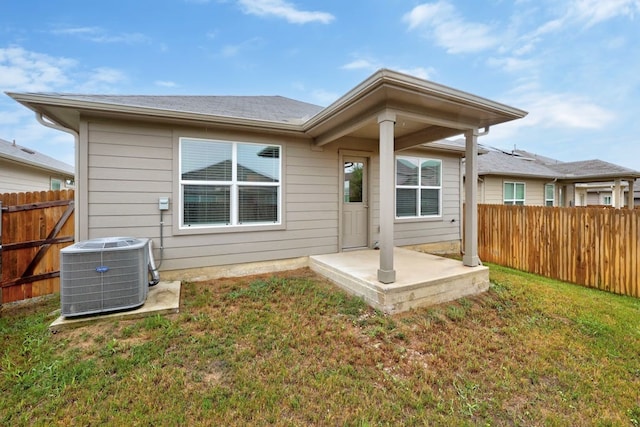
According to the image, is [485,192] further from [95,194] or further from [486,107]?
[95,194]

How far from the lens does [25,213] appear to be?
12.9ft

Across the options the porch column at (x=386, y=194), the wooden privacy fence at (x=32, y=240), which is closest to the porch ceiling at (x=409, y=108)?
the porch column at (x=386, y=194)

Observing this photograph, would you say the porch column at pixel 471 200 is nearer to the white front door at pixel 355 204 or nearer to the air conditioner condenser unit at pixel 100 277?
the white front door at pixel 355 204

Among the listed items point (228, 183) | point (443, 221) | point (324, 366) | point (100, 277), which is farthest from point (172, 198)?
point (443, 221)

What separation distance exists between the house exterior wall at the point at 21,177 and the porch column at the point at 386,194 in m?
10.7

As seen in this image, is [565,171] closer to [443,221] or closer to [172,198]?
[443,221]

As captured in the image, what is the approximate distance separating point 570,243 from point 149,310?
7.46m

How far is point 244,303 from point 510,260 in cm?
632

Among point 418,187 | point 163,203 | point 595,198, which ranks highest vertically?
point 595,198

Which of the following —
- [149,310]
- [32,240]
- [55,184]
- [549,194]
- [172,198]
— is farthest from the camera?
[549,194]

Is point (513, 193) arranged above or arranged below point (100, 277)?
above

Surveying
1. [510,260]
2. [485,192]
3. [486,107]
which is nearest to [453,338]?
[486,107]

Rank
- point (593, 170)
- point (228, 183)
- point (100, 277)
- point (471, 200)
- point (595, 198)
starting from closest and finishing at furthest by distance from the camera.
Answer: point (100, 277) → point (471, 200) → point (228, 183) → point (593, 170) → point (595, 198)

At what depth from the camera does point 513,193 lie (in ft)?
35.8
